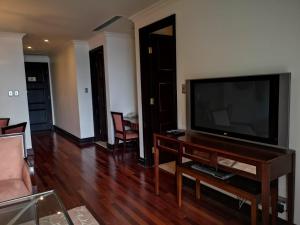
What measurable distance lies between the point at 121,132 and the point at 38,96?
4362mm

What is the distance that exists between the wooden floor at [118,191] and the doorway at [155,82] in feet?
1.97

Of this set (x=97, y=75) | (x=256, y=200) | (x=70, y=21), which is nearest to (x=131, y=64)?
(x=97, y=75)

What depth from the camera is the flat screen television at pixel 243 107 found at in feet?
6.05

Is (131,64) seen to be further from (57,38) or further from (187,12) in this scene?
(187,12)

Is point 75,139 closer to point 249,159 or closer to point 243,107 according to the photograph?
point 243,107

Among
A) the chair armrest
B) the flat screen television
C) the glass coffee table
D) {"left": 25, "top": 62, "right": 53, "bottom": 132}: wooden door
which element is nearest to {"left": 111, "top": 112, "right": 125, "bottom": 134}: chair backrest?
the flat screen television

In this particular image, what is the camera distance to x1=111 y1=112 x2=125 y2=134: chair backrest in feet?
13.9

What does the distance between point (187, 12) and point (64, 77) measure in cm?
449

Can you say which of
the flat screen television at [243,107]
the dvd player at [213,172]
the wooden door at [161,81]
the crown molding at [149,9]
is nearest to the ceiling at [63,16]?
the crown molding at [149,9]

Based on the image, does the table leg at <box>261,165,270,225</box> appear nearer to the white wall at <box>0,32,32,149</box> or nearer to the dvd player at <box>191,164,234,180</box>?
the dvd player at <box>191,164,234,180</box>


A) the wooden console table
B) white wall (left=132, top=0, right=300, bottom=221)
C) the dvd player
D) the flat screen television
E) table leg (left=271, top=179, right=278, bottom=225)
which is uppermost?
white wall (left=132, top=0, right=300, bottom=221)

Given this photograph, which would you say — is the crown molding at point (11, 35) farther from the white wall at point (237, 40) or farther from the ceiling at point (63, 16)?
the white wall at point (237, 40)

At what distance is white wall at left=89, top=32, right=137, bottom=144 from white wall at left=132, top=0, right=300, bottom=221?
5.57 feet

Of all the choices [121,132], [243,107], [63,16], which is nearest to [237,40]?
[243,107]
